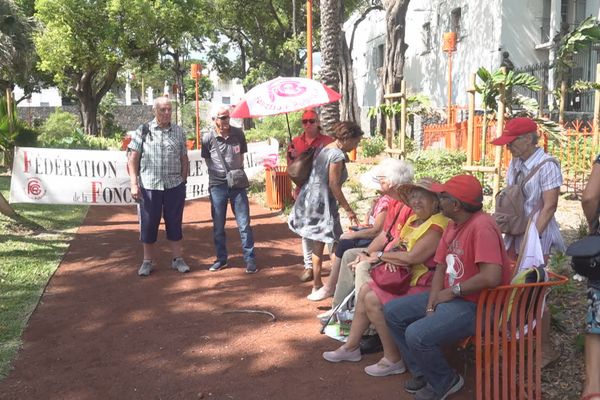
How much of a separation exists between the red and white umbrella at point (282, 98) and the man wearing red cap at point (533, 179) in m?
2.75

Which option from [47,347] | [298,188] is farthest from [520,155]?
[47,347]

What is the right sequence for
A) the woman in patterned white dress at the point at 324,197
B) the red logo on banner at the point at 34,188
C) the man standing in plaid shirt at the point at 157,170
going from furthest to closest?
1. the red logo on banner at the point at 34,188
2. the man standing in plaid shirt at the point at 157,170
3. the woman in patterned white dress at the point at 324,197

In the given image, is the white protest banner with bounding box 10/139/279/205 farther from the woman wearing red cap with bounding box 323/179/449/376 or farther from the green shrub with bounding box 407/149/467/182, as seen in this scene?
the woman wearing red cap with bounding box 323/179/449/376

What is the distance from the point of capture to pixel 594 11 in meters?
18.9

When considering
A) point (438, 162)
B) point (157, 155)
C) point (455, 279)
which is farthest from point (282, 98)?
point (438, 162)

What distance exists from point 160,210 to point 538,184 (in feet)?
13.0

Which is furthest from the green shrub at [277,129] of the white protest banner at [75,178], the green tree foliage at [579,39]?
the white protest banner at [75,178]

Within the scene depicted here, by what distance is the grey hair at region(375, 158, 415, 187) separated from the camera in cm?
449

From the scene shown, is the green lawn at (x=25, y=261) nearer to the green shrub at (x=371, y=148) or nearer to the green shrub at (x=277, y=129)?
the green shrub at (x=277, y=129)

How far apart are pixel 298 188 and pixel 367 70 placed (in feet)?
95.7

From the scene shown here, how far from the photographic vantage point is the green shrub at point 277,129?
672 inches

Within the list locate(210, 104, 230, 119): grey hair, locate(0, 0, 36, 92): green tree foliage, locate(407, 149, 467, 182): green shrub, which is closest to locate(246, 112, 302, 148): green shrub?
locate(407, 149, 467, 182): green shrub

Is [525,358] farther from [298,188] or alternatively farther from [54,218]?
[54,218]

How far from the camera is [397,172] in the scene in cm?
450
